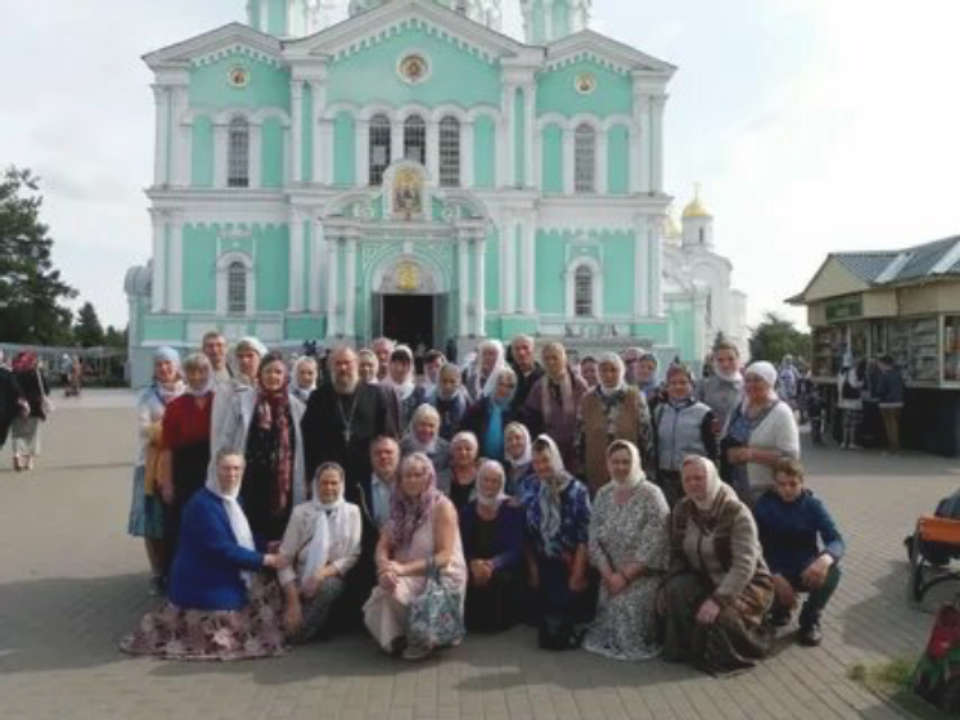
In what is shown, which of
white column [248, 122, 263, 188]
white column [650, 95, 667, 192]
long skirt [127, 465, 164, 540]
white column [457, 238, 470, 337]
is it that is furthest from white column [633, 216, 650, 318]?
long skirt [127, 465, 164, 540]

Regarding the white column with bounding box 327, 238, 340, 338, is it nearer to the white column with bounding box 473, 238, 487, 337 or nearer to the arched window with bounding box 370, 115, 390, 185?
the arched window with bounding box 370, 115, 390, 185

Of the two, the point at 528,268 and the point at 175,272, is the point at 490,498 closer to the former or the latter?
the point at 528,268

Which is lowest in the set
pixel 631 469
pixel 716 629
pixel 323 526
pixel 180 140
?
pixel 716 629

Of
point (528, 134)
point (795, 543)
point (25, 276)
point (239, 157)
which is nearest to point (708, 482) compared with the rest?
point (795, 543)

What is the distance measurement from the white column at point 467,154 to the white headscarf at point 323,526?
32.4m

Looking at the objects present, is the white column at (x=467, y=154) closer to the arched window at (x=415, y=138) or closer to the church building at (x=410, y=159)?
the church building at (x=410, y=159)

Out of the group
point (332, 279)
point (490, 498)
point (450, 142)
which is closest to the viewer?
point (490, 498)

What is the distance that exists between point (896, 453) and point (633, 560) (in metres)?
13.2

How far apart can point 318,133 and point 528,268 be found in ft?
30.4

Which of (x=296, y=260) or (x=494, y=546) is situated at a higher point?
(x=296, y=260)

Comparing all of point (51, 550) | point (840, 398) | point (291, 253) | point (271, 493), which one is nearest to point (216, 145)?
point (291, 253)


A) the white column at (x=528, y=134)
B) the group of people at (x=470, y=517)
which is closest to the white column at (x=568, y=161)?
the white column at (x=528, y=134)

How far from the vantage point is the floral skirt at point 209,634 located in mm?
6668

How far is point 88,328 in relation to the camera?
91500 millimetres
